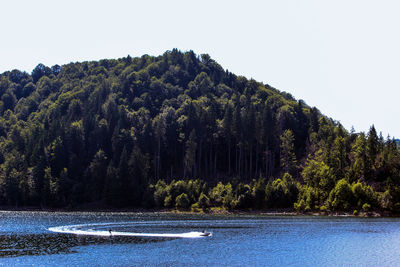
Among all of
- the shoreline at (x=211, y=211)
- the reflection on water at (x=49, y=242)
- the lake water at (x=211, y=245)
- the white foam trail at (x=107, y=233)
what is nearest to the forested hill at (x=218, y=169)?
the shoreline at (x=211, y=211)

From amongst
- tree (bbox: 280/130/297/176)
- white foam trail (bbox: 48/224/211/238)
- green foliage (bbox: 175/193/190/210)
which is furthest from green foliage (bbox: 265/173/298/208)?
white foam trail (bbox: 48/224/211/238)

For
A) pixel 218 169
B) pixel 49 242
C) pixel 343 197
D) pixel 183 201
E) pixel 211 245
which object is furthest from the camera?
pixel 218 169

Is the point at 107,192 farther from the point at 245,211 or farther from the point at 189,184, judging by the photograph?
the point at 245,211

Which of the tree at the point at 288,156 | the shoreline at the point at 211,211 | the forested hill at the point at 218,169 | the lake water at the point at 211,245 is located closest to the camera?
the lake water at the point at 211,245

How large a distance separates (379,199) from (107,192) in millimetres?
95989

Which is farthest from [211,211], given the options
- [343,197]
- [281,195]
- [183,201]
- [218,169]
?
[343,197]

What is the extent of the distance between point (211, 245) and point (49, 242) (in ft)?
94.4

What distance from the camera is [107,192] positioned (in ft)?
558

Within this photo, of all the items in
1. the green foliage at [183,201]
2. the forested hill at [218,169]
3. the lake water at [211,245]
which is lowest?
the lake water at [211,245]

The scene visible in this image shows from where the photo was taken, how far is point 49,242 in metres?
79.3

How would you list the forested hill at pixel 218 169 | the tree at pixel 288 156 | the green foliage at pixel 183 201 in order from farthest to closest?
the tree at pixel 288 156 < the green foliage at pixel 183 201 < the forested hill at pixel 218 169

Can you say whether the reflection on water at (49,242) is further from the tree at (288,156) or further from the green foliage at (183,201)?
the tree at (288,156)

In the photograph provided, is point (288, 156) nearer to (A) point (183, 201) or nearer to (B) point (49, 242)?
(A) point (183, 201)

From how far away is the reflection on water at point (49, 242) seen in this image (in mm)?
69812
